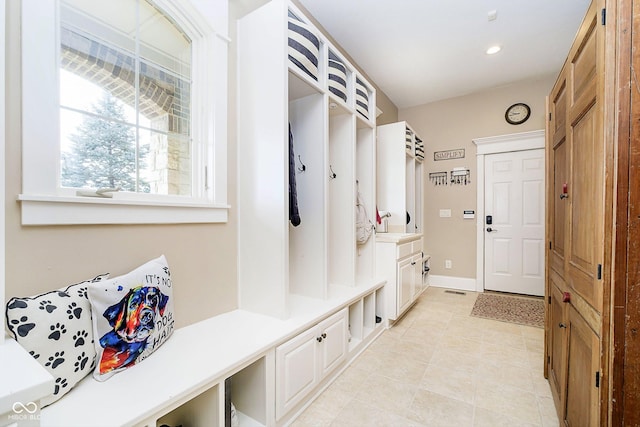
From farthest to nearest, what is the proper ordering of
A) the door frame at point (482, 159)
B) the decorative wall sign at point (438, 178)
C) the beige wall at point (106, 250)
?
the decorative wall sign at point (438, 178), the door frame at point (482, 159), the beige wall at point (106, 250)

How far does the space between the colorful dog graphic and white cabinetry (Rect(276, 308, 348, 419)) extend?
1.93 ft

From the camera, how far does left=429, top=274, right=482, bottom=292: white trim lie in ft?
13.3

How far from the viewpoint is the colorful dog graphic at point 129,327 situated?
103 cm

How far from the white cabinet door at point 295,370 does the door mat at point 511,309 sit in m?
2.25

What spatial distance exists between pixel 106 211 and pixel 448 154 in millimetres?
4256

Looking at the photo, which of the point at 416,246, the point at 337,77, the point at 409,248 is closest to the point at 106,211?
the point at 337,77

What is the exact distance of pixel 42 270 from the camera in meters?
1.03

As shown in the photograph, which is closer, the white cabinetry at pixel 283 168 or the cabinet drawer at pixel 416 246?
the white cabinetry at pixel 283 168

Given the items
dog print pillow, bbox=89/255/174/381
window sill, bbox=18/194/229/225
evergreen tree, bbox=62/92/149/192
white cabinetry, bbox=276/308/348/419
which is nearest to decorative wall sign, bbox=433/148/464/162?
white cabinetry, bbox=276/308/348/419

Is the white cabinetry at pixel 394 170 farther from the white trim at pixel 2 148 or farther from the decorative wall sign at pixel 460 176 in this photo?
the white trim at pixel 2 148

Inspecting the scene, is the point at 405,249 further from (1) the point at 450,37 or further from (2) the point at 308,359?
(1) the point at 450,37

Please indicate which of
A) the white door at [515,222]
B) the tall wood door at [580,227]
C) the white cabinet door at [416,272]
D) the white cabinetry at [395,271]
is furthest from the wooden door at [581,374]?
the white door at [515,222]

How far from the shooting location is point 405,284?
2777mm

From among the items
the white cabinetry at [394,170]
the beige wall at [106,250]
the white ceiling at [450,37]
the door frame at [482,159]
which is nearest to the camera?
the beige wall at [106,250]
